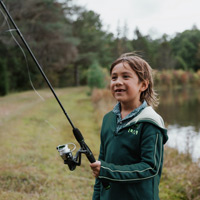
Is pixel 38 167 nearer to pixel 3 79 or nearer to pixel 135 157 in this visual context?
pixel 135 157

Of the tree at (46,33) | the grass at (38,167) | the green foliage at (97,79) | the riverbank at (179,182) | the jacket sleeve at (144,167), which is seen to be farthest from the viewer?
the tree at (46,33)

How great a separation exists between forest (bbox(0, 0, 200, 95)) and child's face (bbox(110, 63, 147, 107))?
8206 mm

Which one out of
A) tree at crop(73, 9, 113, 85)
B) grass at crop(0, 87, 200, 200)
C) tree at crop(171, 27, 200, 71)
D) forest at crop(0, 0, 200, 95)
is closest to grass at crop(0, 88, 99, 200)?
grass at crop(0, 87, 200, 200)

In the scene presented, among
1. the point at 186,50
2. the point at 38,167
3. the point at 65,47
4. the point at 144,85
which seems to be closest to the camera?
the point at 144,85

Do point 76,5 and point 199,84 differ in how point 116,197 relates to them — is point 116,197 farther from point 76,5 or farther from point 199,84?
point 199,84

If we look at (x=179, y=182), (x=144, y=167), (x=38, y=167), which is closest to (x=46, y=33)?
(x=38, y=167)

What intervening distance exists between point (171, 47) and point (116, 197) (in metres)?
41.2

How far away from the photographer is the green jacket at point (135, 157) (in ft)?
4.14

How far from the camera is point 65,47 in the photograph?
67.5 ft

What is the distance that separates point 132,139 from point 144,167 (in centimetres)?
17

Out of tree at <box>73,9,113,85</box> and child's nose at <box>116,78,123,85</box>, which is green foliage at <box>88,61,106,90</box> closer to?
tree at <box>73,9,113,85</box>

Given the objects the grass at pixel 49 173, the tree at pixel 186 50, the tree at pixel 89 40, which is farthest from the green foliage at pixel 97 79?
the tree at pixel 186 50

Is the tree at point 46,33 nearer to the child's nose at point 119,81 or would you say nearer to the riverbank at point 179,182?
the riverbank at point 179,182

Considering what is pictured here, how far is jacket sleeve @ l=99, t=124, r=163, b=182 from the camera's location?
1256 millimetres
